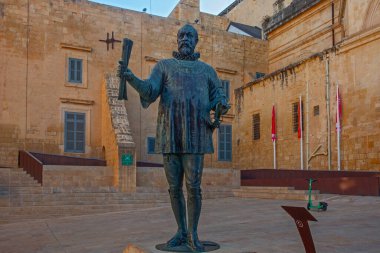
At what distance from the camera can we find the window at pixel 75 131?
69.3ft

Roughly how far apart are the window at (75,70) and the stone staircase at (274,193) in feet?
32.0

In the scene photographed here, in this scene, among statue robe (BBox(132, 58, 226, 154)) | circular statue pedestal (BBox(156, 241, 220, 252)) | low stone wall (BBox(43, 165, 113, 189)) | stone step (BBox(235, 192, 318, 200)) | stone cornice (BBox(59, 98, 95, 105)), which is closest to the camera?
circular statue pedestal (BBox(156, 241, 220, 252))

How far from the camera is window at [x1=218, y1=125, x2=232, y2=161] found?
25.0 metres

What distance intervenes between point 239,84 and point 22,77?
11.6 metres

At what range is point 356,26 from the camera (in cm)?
1969

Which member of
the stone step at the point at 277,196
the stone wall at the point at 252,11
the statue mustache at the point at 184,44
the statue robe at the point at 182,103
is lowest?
the stone step at the point at 277,196

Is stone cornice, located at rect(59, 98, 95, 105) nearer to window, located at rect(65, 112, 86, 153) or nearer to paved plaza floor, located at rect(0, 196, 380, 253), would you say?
window, located at rect(65, 112, 86, 153)

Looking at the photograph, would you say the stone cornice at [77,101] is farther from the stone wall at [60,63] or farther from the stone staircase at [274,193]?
the stone staircase at [274,193]

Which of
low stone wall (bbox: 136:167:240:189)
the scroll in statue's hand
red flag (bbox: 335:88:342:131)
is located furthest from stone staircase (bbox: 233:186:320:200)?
the scroll in statue's hand

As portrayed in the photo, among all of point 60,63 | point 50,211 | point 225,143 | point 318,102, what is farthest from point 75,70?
point 318,102

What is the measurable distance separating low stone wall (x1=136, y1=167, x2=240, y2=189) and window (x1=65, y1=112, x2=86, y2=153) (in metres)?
5.35

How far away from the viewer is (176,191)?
472cm

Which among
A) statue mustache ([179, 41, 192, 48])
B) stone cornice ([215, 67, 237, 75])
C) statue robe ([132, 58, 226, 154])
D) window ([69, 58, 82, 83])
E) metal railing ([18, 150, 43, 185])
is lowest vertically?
metal railing ([18, 150, 43, 185])

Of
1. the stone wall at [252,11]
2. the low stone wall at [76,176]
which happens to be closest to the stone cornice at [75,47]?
the low stone wall at [76,176]
